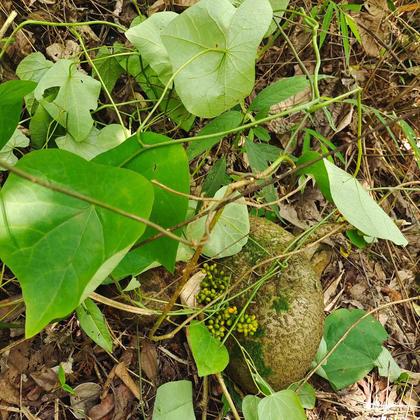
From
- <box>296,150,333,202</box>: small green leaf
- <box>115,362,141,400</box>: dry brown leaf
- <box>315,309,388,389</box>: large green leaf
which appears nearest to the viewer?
<box>296,150,333,202</box>: small green leaf

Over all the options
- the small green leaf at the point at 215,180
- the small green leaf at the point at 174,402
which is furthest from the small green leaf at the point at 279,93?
the small green leaf at the point at 174,402

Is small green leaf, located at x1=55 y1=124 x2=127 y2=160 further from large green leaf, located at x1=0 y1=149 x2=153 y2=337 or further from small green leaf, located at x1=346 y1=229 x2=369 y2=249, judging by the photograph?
small green leaf, located at x1=346 y1=229 x2=369 y2=249

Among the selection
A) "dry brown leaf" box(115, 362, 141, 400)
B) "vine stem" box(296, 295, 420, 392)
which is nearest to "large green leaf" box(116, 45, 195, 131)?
"dry brown leaf" box(115, 362, 141, 400)

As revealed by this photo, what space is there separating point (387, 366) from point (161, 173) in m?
1.08

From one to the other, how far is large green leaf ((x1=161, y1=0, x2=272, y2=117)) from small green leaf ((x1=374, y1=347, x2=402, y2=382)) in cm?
100

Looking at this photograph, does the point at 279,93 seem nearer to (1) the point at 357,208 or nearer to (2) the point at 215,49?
(2) the point at 215,49

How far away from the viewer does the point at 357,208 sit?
35.1 inches

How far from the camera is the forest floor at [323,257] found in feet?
3.64

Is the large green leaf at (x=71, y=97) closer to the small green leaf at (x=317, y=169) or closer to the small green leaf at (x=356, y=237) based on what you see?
the small green leaf at (x=317, y=169)

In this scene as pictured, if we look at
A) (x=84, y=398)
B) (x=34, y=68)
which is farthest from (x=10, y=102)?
(x=84, y=398)

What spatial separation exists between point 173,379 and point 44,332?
0.33 metres

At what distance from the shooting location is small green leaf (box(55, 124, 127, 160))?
44.3 inches

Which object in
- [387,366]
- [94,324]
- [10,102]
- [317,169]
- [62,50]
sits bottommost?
[387,366]

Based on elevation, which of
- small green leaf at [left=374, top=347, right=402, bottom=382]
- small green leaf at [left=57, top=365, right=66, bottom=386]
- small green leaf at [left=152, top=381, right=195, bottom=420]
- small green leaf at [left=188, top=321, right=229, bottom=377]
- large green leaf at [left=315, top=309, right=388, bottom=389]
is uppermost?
small green leaf at [left=57, top=365, right=66, bottom=386]
